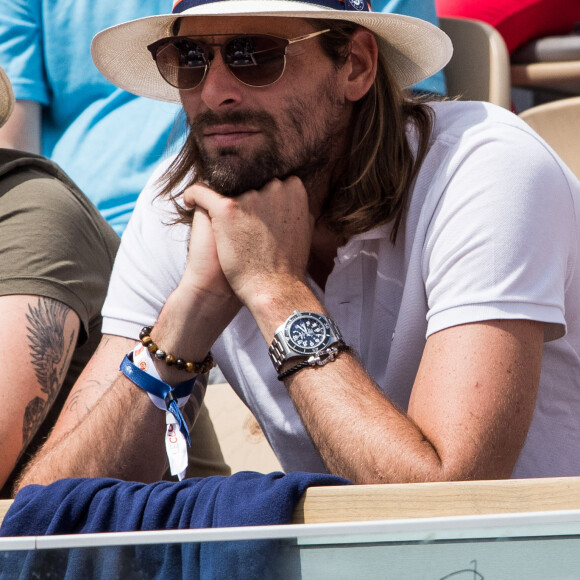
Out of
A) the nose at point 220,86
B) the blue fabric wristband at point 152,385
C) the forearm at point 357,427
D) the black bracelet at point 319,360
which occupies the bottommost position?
the blue fabric wristband at point 152,385

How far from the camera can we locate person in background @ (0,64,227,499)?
1.96 meters

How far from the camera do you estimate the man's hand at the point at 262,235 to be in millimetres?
1814

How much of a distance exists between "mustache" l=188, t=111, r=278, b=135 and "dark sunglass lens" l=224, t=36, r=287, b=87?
6 centimetres

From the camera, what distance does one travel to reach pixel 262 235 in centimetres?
186

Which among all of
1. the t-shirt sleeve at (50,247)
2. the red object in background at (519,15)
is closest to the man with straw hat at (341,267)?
the t-shirt sleeve at (50,247)

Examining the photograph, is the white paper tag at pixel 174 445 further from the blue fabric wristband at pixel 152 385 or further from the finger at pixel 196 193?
the finger at pixel 196 193

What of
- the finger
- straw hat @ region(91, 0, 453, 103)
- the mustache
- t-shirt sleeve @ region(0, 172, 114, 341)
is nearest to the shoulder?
straw hat @ region(91, 0, 453, 103)

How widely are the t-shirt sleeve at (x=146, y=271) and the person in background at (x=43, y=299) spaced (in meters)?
0.10

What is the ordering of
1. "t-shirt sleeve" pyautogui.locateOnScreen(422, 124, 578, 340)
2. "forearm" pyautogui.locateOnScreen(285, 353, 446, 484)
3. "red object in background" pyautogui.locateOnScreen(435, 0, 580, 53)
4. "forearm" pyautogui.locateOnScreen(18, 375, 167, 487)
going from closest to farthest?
"forearm" pyautogui.locateOnScreen(285, 353, 446, 484), "t-shirt sleeve" pyautogui.locateOnScreen(422, 124, 578, 340), "forearm" pyautogui.locateOnScreen(18, 375, 167, 487), "red object in background" pyautogui.locateOnScreen(435, 0, 580, 53)

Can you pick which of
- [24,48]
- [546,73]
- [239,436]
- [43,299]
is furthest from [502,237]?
[24,48]

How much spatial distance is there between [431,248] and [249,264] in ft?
1.15

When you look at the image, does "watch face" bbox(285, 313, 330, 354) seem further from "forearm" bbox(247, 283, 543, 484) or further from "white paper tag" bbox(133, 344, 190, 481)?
"white paper tag" bbox(133, 344, 190, 481)

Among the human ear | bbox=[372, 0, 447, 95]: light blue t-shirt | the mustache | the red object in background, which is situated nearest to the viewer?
the mustache

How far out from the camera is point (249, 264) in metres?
1.83
